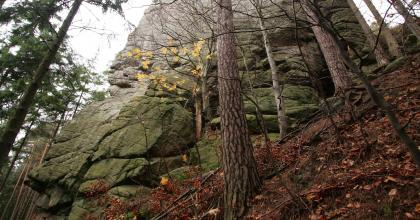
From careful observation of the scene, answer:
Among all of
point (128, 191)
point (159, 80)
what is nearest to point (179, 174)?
point (128, 191)

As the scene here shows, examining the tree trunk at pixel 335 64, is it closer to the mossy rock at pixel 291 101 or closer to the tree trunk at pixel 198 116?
the mossy rock at pixel 291 101

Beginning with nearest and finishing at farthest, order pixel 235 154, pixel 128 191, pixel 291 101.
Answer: pixel 235 154 < pixel 128 191 < pixel 291 101

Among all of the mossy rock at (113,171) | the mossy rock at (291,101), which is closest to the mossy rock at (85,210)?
the mossy rock at (113,171)

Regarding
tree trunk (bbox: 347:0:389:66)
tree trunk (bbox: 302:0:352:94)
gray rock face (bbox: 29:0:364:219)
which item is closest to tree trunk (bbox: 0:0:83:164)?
gray rock face (bbox: 29:0:364:219)

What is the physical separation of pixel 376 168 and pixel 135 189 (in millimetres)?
6839

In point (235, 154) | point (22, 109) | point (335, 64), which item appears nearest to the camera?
point (235, 154)

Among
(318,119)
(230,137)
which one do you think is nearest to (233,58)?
(230,137)

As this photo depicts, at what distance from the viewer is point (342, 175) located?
423cm

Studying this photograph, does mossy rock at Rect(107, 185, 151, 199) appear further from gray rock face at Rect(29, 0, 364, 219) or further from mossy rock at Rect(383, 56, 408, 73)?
mossy rock at Rect(383, 56, 408, 73)

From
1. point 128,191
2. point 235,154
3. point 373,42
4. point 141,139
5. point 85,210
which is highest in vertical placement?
point 373,42

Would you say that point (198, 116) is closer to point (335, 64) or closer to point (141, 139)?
point (141, 139)

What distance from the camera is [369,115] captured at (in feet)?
19.1

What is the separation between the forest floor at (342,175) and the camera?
3.43m

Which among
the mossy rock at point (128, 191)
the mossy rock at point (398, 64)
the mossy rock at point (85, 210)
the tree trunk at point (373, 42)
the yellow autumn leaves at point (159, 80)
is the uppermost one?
the tree trunk at point (373, 42)
